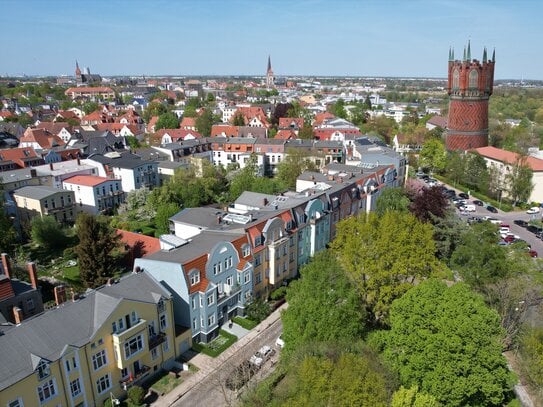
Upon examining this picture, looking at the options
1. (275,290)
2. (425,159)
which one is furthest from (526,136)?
(275,290)

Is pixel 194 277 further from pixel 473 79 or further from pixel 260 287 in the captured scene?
pixel 473 79

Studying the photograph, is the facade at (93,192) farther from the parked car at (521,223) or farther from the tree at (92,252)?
A: the parked car at (521,223)

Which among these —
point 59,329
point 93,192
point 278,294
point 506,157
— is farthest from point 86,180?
point 506,157

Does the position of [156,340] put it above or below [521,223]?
above

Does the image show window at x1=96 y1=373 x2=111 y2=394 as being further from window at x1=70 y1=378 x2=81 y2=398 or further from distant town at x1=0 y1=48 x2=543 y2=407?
window at x1=70 y1=378 x2=81 y2=398

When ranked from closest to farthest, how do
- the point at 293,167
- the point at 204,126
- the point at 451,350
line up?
the point at 451,350 → the point at 293,167 → the point at 204,126

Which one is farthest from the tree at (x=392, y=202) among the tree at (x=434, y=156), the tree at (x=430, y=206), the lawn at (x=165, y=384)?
the tree at (x=434, y=156)
